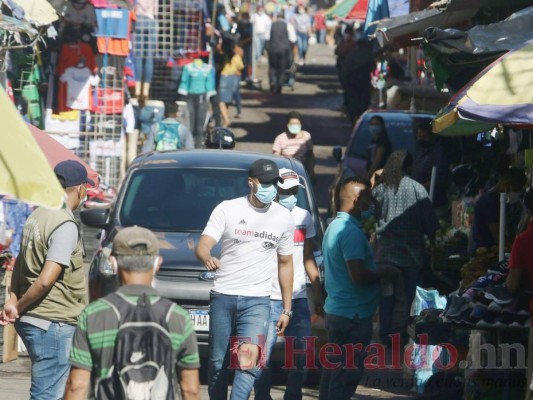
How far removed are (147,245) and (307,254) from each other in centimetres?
395

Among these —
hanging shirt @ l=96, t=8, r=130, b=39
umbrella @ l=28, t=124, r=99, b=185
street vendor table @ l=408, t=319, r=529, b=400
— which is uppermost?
hanging shirt @ l=96, t=8, r=130, b=39

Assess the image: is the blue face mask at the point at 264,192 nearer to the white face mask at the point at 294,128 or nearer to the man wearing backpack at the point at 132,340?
the man wearing backpack at the point at 132,340

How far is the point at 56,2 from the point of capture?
46.4ft

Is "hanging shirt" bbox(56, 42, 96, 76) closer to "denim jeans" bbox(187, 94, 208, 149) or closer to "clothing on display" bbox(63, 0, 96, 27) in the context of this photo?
"clothing on display" bbox(63, 0, 96, 27)

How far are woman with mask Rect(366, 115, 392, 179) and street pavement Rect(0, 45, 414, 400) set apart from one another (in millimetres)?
3300

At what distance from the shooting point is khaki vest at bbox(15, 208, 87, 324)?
7.38m

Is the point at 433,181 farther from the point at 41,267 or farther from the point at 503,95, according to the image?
the point at 41,267

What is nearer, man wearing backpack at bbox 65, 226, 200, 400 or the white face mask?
man wearing backpack at bbox 65, 226, 200, 400

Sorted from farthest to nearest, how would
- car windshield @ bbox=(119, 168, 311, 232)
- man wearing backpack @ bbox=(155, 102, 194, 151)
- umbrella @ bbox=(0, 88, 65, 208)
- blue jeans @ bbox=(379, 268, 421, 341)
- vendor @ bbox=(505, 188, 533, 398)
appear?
man wearing backpack @ bbox=(155, 102, 194, 151) < blue jeans @ bbox=(379, 268, 421, 341) < car windshield @ bbox=(119, 168, 311, 232) < vendor @ bbox=(505, 188, 533, 398) < umbrella @ bbox=(0, 88, 65, 208)

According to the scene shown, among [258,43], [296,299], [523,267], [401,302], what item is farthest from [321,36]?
[523,267]

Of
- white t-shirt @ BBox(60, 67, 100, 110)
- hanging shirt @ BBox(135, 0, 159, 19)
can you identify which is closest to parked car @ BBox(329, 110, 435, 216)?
white t-shirt @ BBox(60, 67, 100, 110)

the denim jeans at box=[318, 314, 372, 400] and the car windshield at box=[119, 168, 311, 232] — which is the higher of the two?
the car windshield at box=[119, 168, 311, 232]

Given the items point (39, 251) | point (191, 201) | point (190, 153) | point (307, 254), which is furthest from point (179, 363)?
point (190, 153)

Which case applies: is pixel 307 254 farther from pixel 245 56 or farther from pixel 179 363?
pixel 245 56
